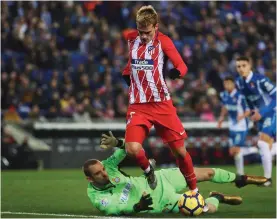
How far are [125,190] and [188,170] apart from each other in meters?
0.82

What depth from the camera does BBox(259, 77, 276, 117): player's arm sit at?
1524cm

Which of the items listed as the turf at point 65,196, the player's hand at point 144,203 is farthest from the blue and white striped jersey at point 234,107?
the player's hand at point 144,203

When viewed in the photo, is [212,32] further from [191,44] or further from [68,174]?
[68,174]

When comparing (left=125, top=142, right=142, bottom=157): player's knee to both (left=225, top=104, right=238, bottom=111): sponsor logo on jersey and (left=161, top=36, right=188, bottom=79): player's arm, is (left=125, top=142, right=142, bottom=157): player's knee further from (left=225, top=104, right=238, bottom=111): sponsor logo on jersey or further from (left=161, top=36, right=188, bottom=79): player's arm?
(left=225, top=104, right=238, bottom=111): sponsor logo on jersey

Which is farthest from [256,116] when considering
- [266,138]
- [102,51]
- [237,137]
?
[102,51]

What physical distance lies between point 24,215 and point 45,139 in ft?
35.4

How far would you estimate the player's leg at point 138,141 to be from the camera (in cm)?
1050

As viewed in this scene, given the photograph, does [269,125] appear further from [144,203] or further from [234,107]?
[144,203]

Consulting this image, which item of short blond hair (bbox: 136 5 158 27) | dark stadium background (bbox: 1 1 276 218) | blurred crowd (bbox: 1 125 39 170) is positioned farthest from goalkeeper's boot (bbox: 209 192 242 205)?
blurred crowd (bbox: 1 125 39 170)

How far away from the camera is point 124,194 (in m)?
10.6

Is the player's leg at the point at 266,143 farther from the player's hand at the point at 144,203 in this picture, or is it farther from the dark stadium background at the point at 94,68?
the dark stadium background at the point at 94,68

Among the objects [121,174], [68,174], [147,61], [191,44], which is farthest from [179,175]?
[191,44]

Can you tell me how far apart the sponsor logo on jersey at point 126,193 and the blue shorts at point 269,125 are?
17.8 feet

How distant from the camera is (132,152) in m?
10.5
